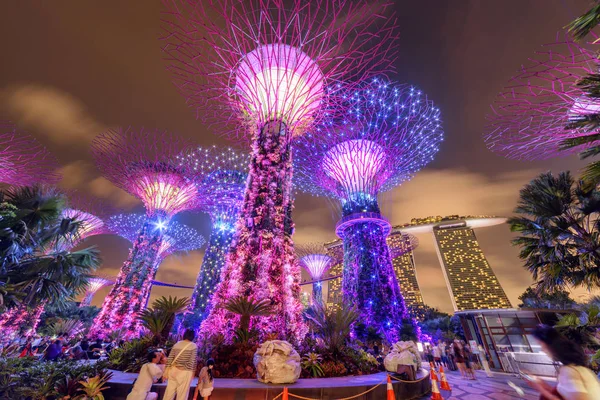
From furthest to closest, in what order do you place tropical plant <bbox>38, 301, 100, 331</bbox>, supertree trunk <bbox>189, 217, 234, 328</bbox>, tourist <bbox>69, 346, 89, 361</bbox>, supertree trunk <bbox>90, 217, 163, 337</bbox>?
supertree trunk <bbox>189, 217, 234, 328</bbox>
tropical plant <bbox>38, 301, 100, 331</bbox>
supertree trunk <bbox>90, 217, 163, 337</bbox>
tourist <bbox>69, 346, 89, 361</bbox>

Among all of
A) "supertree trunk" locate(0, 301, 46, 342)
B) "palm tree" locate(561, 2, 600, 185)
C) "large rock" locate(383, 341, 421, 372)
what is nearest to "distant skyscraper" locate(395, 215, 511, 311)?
"large rock" locate(383, 341, 421, 372)

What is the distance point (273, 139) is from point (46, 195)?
9667mm

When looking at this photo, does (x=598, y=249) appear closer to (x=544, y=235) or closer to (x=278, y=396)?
(x=544, y=235)

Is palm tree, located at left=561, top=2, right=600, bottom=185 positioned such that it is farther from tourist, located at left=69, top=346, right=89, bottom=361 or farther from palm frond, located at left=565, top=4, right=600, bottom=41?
tourist, located at left=69, top=346, right=89, bottom=361

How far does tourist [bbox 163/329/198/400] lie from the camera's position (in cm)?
430

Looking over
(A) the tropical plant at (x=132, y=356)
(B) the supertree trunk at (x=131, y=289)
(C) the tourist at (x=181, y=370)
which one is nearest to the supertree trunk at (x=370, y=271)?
(A) the tropical plant at (x=132, y=356)

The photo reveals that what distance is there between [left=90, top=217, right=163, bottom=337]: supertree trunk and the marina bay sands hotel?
1769 inches

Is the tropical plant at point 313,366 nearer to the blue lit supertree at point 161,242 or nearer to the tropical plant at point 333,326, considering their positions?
the tropical plant at point 333,326

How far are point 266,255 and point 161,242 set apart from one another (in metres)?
16.5

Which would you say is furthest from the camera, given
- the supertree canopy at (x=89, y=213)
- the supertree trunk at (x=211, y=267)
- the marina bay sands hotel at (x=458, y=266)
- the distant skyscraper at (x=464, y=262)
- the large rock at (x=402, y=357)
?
the marina bay sands hotel at (x=458, y=266)

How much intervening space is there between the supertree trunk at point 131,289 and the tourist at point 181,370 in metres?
17.0

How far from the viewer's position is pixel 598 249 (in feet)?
27.2

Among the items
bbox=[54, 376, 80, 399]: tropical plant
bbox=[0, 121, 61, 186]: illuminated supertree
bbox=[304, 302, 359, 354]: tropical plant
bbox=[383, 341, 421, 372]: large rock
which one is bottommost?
bbox=[54, 376, 80, 399]: tropical plant

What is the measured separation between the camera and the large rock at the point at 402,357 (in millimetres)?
7338
